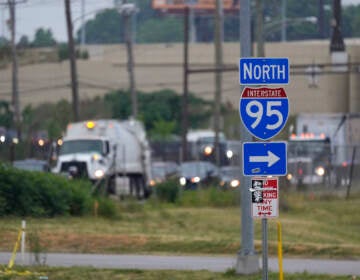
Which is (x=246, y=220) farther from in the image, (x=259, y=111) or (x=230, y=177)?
(x=230, y=177)

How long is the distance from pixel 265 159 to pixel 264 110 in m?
0.69

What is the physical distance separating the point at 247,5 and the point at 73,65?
33257 mm

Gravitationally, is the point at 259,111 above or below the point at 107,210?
above

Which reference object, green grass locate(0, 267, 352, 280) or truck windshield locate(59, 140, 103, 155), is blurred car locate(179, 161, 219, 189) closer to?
truck windshield locate(59, 140, 103, 155)

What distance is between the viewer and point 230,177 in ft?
147

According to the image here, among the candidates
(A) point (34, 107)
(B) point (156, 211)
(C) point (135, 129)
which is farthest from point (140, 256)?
(A) point (34, 107)

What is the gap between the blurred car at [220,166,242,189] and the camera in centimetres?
3910

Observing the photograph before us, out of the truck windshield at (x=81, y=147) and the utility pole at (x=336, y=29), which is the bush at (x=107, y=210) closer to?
the truck windshield at (x=81, y=147)

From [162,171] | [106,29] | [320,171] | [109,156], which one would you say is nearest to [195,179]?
[109,156]

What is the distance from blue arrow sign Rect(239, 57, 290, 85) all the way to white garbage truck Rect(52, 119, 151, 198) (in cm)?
2585

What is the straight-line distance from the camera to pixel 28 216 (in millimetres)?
29719

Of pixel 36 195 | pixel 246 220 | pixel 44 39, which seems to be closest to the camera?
pixel 246 220

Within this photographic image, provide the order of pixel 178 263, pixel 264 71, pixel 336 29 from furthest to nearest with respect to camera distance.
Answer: pixel 336 29 < pixel 178 263 < pixel 264 71

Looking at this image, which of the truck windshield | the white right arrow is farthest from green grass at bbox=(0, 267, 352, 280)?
the truck windshield
